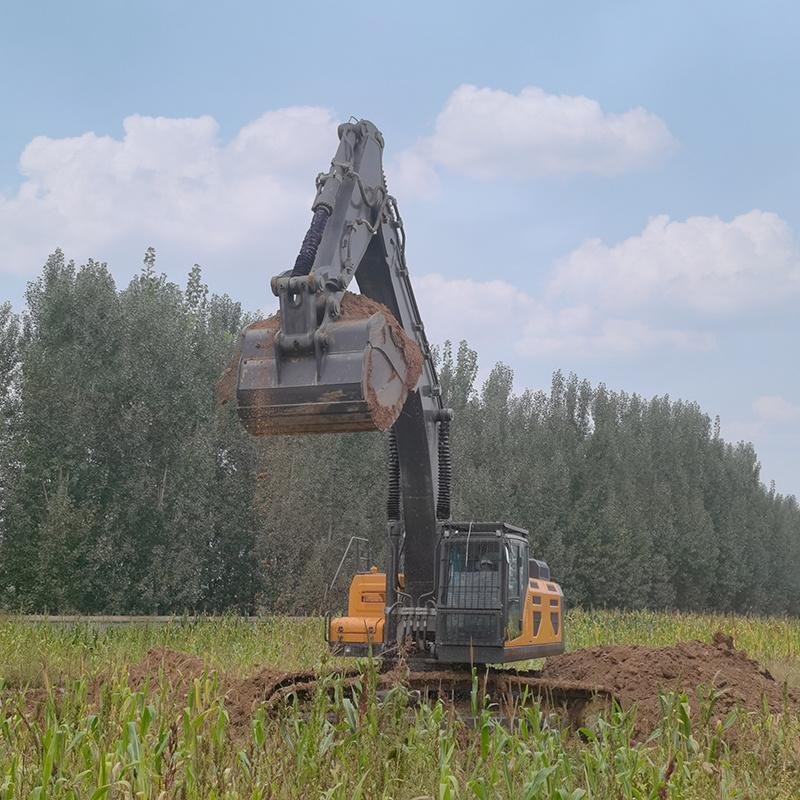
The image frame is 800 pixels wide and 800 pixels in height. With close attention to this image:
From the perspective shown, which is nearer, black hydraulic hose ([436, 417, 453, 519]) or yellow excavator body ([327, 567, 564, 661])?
yellow excavator body ([327, 567, 564, 661])

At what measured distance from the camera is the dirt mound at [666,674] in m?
9.11

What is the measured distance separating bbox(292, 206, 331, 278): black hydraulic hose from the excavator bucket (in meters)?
0.66

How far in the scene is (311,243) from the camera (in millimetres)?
8773

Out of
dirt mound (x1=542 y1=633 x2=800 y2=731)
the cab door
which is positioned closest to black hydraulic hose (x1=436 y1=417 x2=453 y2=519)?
the cab door

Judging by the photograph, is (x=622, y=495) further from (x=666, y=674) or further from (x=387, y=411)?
(x=387, y=411)

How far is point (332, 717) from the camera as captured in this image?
853 centimetres

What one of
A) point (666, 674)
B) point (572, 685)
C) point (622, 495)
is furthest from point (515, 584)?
point (622, 495)

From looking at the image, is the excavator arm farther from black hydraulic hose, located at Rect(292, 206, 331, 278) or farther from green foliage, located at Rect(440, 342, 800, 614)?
green foliage, located at Rect(440, 342, 800, 614)

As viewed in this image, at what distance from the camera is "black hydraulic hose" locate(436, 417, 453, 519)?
10531mm

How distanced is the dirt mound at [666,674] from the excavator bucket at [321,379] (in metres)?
3.44

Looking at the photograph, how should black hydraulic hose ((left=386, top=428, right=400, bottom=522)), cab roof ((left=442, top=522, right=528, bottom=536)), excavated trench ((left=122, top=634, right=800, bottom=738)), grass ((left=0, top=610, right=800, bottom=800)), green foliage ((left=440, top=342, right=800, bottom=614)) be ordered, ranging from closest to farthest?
grass ((left=0, top=610, right=800, bottom=800)) < excavated trench ((left=122, top=634, right=800, bottom=738)) < cab roof ((left=442, top=522, right=528, bottom=536)) < black hydraulic hose ((left=386, top=428, right=400, bottom=522)) < green foliage ((left=440, top=342, right=800, bottom=614))

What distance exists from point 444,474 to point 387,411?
273 cm

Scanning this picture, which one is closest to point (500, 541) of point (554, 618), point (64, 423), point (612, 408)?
point (554, 618)

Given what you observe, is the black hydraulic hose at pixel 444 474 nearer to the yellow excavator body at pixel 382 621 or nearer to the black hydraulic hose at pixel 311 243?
the yellow excavator body at pixel 382 621
